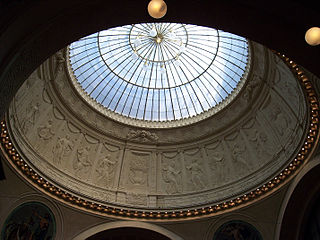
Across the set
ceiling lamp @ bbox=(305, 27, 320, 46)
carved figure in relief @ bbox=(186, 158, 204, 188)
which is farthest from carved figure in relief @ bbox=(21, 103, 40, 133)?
ceiling lamp @ bbox=(305, 27, 320, 46)

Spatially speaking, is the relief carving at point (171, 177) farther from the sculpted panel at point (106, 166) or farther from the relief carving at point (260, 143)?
the relief carving at point (260, 143)

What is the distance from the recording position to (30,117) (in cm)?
1424

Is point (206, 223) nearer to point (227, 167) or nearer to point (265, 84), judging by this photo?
point (227, 167)

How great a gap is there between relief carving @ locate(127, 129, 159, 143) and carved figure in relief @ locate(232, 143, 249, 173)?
13.0 ft

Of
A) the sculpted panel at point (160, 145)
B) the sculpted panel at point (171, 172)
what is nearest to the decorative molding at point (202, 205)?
the sculpted panel at point (160, 145)

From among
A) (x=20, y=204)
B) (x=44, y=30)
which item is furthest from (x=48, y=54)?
(x=20, y=204)

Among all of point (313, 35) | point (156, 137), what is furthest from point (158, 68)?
point (313, 35)

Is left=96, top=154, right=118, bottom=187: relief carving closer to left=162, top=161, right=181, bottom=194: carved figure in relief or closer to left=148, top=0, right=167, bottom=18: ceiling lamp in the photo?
left=162, top=161, right=181, bottom=194: carved figure in relief

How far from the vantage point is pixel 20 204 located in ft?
42.0

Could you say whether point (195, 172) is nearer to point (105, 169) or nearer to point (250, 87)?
point (105, 169)

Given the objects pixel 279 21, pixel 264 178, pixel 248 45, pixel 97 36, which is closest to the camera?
pixel 279 21

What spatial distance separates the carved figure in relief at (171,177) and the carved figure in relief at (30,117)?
649cm

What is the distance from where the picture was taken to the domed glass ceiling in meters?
16.8

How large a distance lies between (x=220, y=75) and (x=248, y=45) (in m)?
2.65
